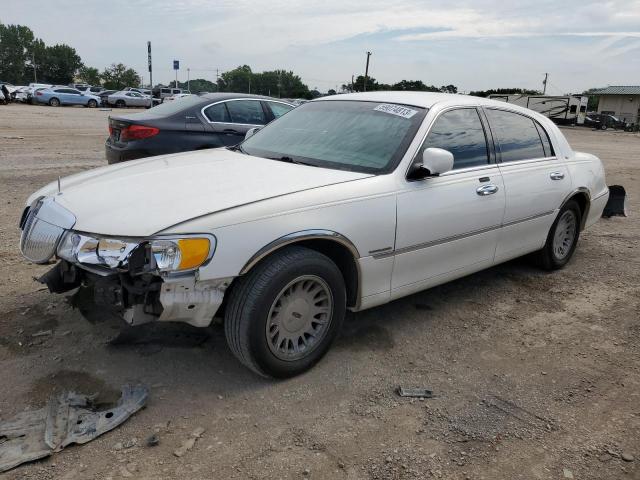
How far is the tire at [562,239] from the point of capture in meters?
5.06

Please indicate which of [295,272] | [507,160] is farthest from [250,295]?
[507,160]

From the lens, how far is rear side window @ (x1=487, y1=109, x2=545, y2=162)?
438 centimetres

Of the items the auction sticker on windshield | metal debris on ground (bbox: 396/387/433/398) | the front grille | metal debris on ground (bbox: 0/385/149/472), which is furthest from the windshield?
metal debris on ground (bbox: 0/385/149/472)

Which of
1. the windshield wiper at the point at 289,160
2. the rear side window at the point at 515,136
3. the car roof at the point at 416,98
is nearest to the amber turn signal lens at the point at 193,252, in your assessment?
the windshield wiper at the point at 289,160

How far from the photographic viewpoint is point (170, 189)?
311cm

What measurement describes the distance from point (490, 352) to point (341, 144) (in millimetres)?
1771

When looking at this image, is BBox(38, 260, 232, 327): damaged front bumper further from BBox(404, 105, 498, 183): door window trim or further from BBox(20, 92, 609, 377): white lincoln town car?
BBox(404, 105, 498, 183): door window trim

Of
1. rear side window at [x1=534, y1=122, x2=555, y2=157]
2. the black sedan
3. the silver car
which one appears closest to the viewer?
rear side window at [x1=534, y1=122, x2=555, y2=157]

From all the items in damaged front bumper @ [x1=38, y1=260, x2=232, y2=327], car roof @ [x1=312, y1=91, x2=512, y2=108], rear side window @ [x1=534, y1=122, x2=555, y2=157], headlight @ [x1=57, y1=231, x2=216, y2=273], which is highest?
car roof @ [x1=312, y1=91, x2=512, y2=108]

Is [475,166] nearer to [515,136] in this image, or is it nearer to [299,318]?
[515,136]

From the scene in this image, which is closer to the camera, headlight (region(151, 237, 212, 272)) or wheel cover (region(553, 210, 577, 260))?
headlight (region(151, 237, 212, 272))

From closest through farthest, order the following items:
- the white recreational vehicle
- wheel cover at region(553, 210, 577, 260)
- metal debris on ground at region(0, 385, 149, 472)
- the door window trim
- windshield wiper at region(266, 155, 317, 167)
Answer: metal debris on ground at region(0, 385, 149, 472) → the door window trim → windshield wiper at region(266, 155, 317, 167) → wheel cover at region(553, 210, 577, 260) → the white recreational vehicle

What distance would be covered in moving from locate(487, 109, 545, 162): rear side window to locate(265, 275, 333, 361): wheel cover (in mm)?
2106

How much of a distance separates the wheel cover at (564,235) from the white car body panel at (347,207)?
586 mm
